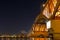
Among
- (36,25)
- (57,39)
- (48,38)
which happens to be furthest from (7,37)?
(36,25)

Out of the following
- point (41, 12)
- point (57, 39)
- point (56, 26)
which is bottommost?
point (57, 39)

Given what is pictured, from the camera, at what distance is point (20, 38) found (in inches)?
159

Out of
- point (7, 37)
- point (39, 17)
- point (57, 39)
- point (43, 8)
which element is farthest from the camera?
point (39, 17)

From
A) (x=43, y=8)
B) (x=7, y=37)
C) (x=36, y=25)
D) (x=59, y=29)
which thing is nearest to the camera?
(x=7, y=37)

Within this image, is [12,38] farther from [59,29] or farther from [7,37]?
[59,29]

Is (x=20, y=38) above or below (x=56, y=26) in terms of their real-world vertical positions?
below

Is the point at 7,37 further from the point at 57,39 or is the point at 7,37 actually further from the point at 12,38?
the point at 57,39

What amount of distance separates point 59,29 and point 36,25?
9.05 feet

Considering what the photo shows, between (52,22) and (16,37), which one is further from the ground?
(52,22)

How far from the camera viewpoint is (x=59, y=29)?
469cm

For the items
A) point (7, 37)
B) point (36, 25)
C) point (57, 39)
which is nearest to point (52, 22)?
point (57, 39)

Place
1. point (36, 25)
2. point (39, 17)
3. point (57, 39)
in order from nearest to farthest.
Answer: point (57, 39)
point (39, 17)
point (36, 25)

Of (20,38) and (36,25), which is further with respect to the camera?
(36,25)

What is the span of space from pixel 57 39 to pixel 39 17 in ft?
5.16
